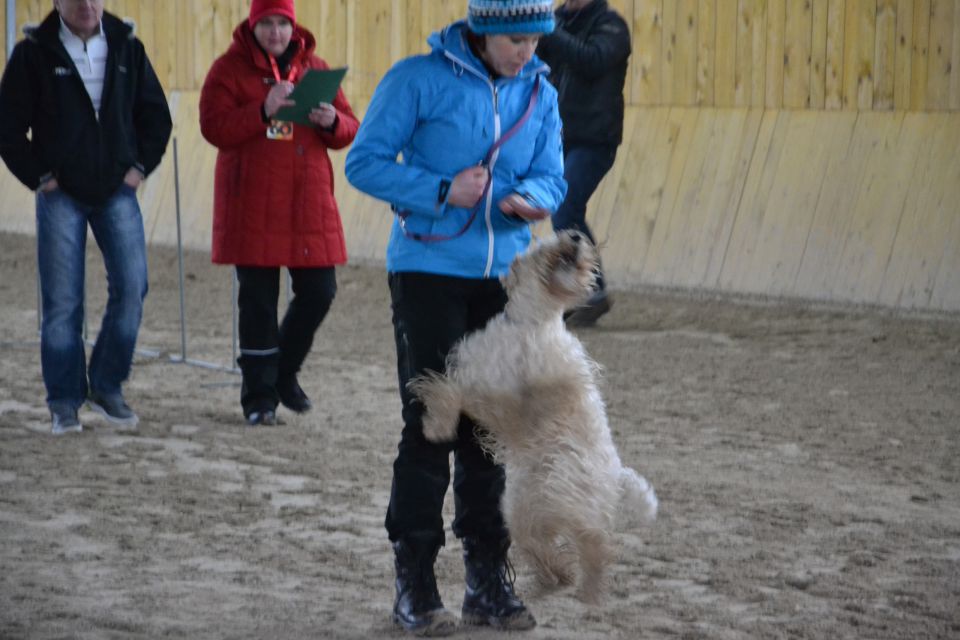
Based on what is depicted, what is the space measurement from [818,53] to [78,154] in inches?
221

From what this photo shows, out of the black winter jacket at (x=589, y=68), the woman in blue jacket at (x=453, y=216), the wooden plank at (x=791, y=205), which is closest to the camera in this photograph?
the woman in blue jacket at (x=453, y=216)

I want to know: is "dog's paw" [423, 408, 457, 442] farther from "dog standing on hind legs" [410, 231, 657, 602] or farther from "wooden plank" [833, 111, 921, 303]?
"wooden plank" [833, 111, 921, 303]

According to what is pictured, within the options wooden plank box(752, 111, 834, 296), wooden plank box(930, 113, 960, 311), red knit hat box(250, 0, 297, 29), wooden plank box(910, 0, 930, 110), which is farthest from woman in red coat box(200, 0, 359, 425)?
wooden plank box(910, 0, 930, 110)

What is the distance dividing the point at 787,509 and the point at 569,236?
84.0 inches

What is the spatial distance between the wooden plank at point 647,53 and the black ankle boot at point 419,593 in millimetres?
7518

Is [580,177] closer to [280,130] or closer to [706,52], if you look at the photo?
[706,52]

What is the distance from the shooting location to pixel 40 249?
6582mm

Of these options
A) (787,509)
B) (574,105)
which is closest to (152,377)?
(574,105)

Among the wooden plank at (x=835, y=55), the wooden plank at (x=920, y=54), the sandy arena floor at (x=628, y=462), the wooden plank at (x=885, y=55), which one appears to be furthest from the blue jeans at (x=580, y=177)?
the wooden plank at (x=920, y=54)

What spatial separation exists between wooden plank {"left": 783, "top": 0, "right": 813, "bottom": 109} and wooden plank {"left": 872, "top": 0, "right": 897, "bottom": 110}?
0.47 m

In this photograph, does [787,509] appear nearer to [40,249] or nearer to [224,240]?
[224,240]

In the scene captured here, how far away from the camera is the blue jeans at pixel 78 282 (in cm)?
651

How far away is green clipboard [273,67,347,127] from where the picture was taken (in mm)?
6320

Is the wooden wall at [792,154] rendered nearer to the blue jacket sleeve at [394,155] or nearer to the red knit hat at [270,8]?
the red knit hat at [270,8]
